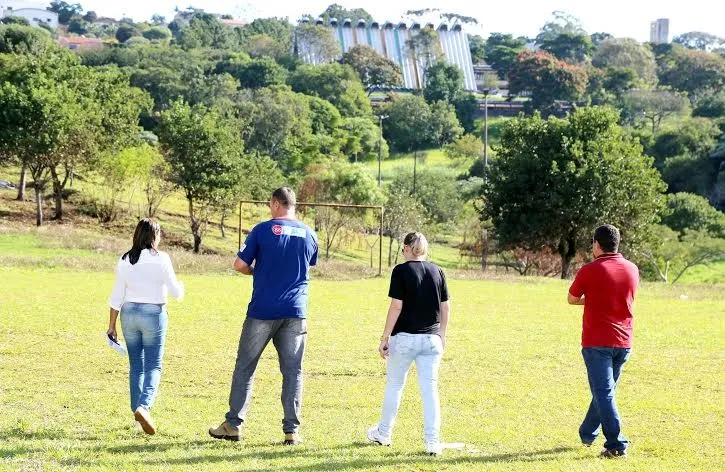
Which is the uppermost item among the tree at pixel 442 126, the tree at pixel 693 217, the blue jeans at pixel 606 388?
the tree at pixel 442 126

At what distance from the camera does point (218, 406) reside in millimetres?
12070

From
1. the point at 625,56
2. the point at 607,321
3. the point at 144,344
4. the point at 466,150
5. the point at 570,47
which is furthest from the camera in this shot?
the point at 570,47

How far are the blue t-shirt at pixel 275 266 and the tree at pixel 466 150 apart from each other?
105 metres

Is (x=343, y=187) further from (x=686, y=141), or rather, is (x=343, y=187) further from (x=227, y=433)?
(x=227, y=433)

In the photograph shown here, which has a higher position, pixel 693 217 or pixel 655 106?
pixel 655 106

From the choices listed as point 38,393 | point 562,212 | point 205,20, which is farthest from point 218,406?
point 205,20

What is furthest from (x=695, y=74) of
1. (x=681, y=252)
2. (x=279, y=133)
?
(x=681, y=252)

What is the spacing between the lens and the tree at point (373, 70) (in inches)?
6225

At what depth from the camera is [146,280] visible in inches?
381

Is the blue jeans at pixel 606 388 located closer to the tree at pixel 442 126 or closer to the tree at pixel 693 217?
the tree at pixel 693 217

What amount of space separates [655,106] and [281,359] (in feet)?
435

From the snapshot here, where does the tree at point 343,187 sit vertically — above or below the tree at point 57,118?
below

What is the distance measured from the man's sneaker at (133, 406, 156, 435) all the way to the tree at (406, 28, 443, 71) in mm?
179803

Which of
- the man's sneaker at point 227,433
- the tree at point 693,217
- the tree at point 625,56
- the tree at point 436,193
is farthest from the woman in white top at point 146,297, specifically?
the tree at point 625,56
